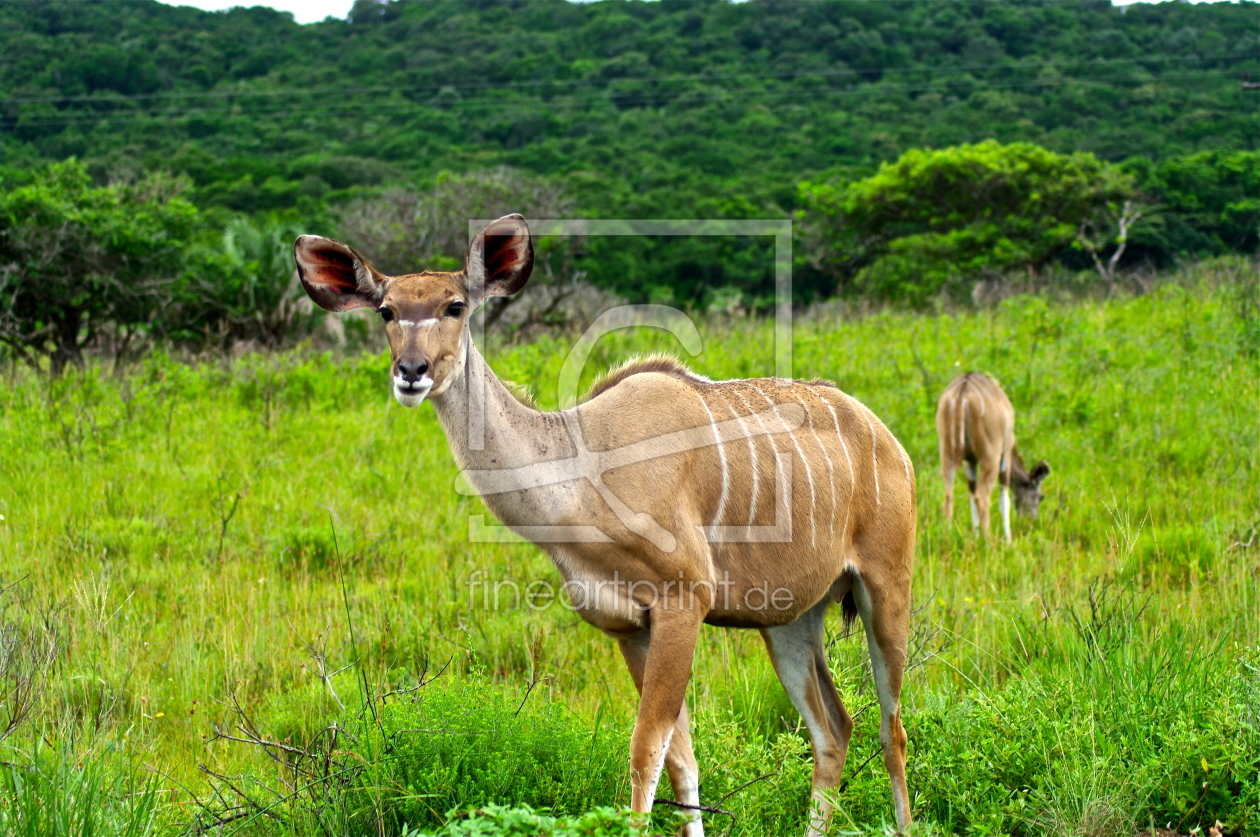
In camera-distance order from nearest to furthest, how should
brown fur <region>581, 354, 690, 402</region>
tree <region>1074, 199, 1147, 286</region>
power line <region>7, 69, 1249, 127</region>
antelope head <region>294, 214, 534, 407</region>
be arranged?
1. antelope head <region>294, 214, 534, 407</region>
2. brown fur <region>581, 354, 690, 402</region>
3. tree <region>1074, 199, 1147, 286</region>
4. power line <region>7, 69, 1249, 127</region>

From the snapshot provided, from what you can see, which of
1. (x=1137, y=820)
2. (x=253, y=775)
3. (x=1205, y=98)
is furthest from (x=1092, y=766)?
(x=1205, y=98)

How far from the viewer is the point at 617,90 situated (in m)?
52.2

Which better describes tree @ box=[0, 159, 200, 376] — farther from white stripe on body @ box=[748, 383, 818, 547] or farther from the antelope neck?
white stripe on body @ box=[748, 383, 818, 547]

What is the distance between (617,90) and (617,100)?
948 millimetres

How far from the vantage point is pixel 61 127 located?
1521 inches

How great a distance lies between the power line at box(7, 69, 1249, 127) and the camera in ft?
133

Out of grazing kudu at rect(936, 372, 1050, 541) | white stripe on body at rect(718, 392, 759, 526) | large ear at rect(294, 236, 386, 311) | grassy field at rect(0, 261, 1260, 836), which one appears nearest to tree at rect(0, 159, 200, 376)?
grassy field at rect(0, 261, 1260, 836)

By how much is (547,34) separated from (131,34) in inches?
803

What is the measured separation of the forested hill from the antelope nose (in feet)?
91.0

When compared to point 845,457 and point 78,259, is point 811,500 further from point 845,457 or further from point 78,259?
point 78,259

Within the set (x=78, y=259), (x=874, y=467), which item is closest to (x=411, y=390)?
(x=874, y=467)

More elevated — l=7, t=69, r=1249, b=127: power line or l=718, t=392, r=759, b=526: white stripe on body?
l=7, t=69, r=1249, b=127: power line

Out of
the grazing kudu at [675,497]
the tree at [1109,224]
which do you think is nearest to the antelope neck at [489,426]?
the grazing kudu at [675,497]

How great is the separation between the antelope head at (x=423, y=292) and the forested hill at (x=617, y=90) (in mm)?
27194
